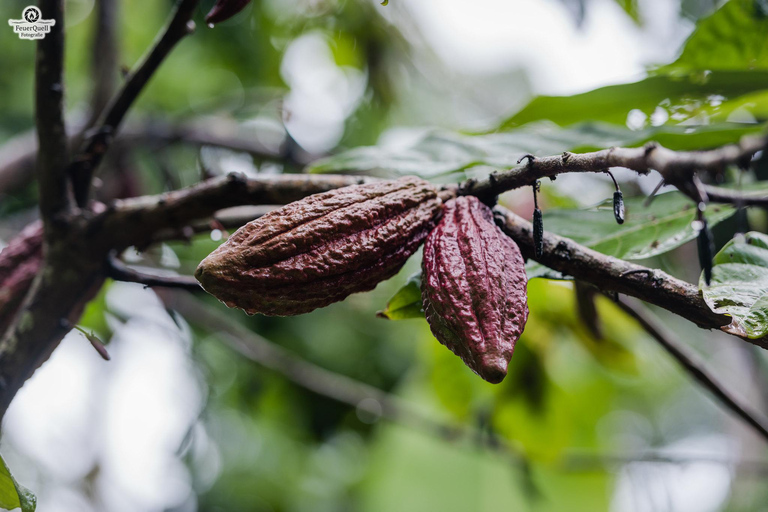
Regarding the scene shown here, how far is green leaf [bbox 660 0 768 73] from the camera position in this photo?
3.69 feet

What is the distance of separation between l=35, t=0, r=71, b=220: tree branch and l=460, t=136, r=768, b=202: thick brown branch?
652 mm

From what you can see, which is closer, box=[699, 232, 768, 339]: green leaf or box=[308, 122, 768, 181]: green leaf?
box=[699, 232, 768, 339]: green leaf

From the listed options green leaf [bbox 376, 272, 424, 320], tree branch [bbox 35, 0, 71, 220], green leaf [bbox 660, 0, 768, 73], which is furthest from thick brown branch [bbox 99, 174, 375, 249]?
green leaf [bbox 660, 0, 768, 73]

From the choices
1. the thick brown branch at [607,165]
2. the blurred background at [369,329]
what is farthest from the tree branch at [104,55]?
the thick brown branch at [607,165]

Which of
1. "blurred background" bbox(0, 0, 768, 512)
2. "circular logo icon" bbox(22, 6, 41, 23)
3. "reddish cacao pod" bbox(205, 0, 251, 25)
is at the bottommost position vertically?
"blurred background" bbox(0, 0, 768, 512)

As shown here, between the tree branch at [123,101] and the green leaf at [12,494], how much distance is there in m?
0.51

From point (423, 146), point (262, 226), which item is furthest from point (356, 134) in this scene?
point (262, 226)

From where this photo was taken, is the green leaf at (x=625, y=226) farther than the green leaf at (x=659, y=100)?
No

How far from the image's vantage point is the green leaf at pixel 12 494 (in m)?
0.66

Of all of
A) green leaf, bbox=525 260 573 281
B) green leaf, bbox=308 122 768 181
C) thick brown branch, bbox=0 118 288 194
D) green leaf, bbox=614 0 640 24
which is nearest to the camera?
green leaf, bbox=525 260 573 281

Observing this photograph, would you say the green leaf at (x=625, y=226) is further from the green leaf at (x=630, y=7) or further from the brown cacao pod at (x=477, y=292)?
the green leaf at (x=630, y=7)

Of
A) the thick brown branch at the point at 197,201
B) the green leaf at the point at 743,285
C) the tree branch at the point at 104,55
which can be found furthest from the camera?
the tree branch at the point at 104,55

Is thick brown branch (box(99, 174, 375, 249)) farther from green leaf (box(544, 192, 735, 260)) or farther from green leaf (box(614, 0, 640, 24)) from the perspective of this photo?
green leaf (box(614, 0, 640, 24))

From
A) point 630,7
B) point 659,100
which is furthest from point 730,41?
point 630,7
